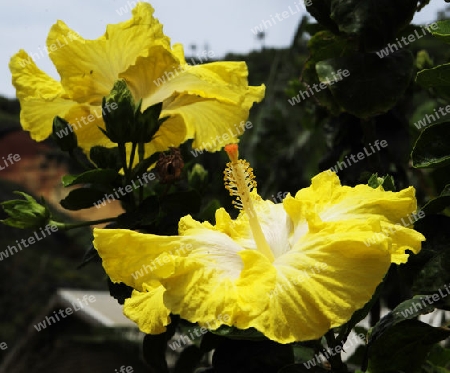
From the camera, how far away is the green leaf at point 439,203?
75cm

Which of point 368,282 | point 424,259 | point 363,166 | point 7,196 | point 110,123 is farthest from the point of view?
point 7,196

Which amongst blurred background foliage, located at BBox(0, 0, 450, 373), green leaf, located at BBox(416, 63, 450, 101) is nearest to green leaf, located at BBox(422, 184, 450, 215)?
blurred background foliage, located at BBox(0, 0, 450, 373)

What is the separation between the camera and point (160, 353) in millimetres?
939

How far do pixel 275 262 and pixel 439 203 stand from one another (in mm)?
239

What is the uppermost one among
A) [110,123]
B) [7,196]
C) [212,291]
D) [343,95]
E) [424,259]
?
[7,196]

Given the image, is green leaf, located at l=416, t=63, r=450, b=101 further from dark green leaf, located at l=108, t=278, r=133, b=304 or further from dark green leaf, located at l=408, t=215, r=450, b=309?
dark green leaf, located at l=108, t=278, r=133, b=304

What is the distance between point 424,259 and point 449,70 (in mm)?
246

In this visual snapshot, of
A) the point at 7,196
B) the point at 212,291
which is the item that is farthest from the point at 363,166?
the point at 7,196

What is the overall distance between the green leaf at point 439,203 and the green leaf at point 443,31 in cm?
19

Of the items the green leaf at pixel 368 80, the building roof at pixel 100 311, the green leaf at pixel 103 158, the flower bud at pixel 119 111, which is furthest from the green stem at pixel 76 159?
the building roof at pixel 100 311

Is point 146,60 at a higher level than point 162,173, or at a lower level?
higher

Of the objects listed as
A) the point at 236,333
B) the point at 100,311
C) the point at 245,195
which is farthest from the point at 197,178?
the point at 100,311

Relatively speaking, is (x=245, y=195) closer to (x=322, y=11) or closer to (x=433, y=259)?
(x=433, y=259)

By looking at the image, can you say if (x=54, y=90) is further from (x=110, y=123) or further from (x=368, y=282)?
(x=368, y=282)
